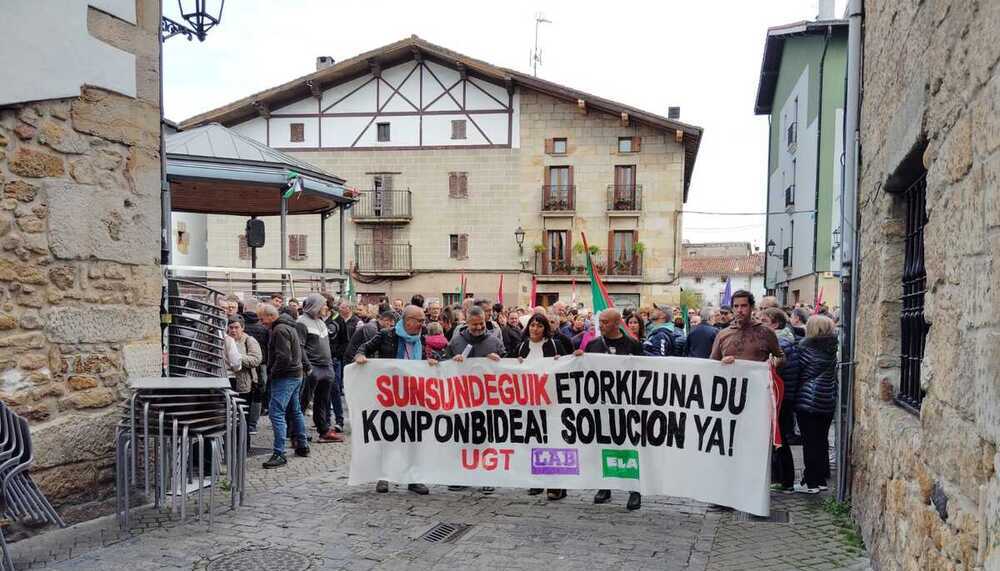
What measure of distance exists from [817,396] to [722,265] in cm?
7718

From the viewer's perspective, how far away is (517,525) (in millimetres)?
5668

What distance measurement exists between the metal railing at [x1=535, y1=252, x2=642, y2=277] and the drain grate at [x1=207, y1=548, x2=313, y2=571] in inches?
1040

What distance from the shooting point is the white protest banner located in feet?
19.0

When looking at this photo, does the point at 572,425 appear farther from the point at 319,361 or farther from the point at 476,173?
the point at 476,173

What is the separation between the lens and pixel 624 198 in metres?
31.0

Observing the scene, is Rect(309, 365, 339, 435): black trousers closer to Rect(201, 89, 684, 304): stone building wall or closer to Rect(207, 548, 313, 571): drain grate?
Rect(207, 548, 313, 571): drain grate

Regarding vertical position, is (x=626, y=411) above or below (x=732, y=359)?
below

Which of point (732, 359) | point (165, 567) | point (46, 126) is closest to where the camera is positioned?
point (165, 567)

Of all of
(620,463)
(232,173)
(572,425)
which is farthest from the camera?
(232,173)

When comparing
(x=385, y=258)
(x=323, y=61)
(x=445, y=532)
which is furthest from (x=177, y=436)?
(x=323, y=61)

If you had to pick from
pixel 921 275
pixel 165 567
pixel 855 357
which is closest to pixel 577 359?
pixel 855 357

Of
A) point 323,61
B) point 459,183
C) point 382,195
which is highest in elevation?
point 323,61

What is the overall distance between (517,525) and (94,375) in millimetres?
3453

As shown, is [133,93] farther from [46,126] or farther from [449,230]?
[449,230]
